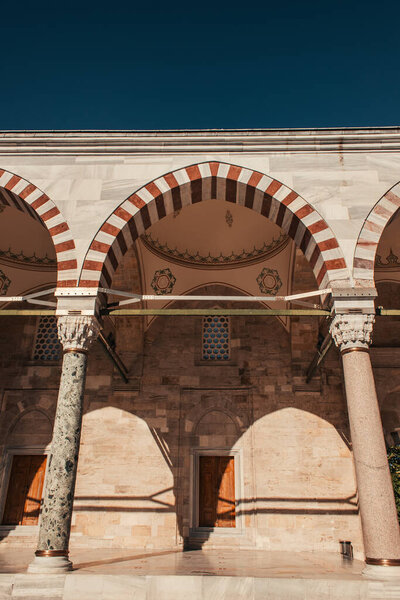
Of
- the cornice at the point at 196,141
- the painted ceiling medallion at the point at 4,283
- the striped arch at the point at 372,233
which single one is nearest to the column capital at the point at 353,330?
the striped arch at the point at 372,233

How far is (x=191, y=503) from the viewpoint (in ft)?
27.9

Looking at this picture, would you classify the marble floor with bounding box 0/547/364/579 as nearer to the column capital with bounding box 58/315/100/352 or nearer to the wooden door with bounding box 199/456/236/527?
the wooden door with bounding box 199/456/236/527

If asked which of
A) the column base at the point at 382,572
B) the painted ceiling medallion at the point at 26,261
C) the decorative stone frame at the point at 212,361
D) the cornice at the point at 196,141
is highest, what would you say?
the cornice at the point at 196,141

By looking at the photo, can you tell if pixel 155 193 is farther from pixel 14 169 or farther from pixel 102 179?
pixel 14 169

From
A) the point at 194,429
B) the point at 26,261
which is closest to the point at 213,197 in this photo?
the point at 194,429

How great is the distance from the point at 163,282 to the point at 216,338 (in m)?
1.62

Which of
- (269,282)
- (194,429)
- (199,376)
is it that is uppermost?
(269,282)

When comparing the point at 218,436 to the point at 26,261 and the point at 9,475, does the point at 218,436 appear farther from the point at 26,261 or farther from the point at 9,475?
the point at 26,261

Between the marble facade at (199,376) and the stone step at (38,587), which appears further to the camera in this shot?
the marble facade at (199,376)

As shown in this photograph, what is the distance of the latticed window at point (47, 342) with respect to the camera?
32.0 feet

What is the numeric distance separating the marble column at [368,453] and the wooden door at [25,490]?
6.13 metres

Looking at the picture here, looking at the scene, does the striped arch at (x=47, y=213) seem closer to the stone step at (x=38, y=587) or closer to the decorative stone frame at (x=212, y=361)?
the stone step at (x=38, y=587)

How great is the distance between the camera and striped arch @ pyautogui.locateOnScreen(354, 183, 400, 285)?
20.1ft

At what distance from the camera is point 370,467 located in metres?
5.14
